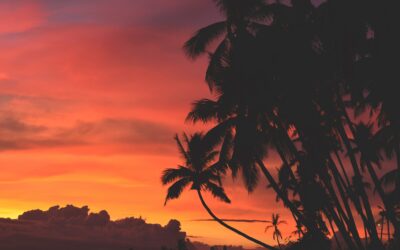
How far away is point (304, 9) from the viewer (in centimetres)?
2212

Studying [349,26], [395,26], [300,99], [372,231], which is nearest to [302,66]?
[300,99]

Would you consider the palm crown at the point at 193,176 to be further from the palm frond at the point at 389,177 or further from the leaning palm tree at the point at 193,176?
the palm frond at the point at 389,177

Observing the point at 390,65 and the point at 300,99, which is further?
the point at 300,99

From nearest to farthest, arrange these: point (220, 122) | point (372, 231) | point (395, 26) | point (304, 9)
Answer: point (395, 26) → point (372, 231) → point (304, 9) → point (220, 122)

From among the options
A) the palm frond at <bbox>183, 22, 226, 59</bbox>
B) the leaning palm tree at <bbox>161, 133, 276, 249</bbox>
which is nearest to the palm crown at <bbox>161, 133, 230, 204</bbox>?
the leaning palm tree at <bbox>161, 133, 276, 249</bbox>

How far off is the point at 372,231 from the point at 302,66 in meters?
7.50

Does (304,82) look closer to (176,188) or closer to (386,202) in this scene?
(386,202)

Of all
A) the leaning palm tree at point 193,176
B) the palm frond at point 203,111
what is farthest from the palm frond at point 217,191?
the palm frond at point 203,111

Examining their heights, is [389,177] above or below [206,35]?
below

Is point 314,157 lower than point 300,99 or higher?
lower

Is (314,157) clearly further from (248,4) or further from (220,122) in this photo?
(248,4)

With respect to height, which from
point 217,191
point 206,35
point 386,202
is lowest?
point 386,202

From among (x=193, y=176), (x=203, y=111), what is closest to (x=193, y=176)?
(x=193, y=176)

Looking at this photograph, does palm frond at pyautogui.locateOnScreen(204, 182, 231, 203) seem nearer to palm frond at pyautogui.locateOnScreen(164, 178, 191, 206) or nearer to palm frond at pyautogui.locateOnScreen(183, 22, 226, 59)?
palm frond at pyautogui.locateOnScreen(164, 178, 191, 206)
